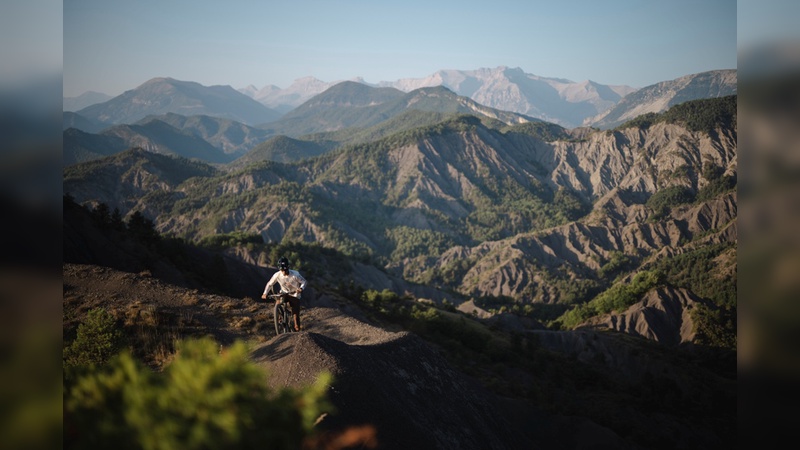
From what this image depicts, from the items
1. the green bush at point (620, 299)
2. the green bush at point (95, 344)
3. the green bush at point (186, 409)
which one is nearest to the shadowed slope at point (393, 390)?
the green bush at point (95, 344)

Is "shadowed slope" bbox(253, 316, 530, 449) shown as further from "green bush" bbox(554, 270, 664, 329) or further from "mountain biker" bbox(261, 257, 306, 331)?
"green bush" bbox(554, 270, 664, 329)

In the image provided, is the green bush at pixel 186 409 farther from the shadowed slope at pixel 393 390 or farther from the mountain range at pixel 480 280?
the mountain range at pixel 480 280

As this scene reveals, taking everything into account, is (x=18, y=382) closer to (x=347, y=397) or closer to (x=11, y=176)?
(x=11, y=176)

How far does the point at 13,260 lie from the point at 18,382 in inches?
37.6

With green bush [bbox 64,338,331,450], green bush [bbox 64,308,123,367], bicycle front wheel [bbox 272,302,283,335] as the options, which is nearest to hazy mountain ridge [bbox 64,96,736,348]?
bicycle front wheel [bbox 272,302,283,335]

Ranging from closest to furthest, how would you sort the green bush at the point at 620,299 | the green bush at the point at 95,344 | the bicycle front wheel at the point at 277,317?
the green bush at the point at 95,344 < the bicycle front wheel at the point at 277,317 < the green bush at the point at 620,299

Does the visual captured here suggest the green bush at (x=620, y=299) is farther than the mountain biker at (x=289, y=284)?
Yes

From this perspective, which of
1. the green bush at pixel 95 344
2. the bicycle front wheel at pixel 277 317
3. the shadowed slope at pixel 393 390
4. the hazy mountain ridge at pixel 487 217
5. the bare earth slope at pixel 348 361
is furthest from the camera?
the hazy mountain ridge at pixel 487 217

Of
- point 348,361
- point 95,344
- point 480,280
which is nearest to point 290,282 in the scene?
point 348,361

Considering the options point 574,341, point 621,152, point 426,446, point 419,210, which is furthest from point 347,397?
point 621,152

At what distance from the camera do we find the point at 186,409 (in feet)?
9.37

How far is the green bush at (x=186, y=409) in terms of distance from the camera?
277 cm

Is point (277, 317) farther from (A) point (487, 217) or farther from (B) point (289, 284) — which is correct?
(A) point (487, 217)

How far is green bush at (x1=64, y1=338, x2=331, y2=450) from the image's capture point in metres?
2.77
